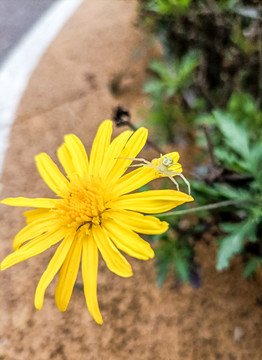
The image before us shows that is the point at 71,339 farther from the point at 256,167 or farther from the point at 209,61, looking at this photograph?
the point at 209,61

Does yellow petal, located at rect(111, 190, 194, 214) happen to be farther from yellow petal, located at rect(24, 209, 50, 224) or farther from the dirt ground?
the dirt ground

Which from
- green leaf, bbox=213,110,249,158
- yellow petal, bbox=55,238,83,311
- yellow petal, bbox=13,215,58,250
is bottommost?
green leaf, bbox=213,110,249,158

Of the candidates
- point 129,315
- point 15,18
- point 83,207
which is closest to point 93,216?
point 83,207

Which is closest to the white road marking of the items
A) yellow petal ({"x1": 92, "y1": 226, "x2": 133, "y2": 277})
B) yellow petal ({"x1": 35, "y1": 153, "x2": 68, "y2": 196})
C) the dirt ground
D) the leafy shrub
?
the dirt ground

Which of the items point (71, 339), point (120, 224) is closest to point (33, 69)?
point (71, 339)

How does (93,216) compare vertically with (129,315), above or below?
above

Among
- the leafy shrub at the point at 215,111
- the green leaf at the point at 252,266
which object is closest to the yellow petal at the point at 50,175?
the leafy shrub at the point at 215,111

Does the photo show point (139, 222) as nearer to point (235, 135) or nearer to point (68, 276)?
point (68, 276)
